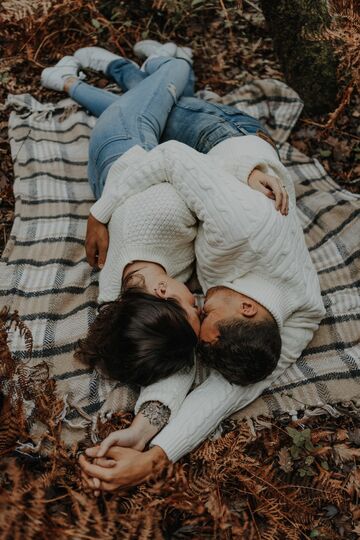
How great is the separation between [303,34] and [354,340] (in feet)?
8.77

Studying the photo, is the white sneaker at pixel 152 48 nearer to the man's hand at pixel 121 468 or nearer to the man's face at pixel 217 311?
the man's face at pixel 217 311

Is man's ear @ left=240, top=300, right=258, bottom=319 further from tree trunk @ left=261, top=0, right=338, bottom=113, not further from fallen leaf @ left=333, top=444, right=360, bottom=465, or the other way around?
tree trunk @ left=261, top=0, right=338, bottom=113

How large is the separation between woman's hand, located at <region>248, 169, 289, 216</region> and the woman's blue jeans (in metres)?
0.63

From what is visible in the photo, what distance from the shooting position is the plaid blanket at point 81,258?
3328 mm

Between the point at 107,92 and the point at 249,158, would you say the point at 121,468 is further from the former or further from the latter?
the point at 107,92

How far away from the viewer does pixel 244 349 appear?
→ 290cm

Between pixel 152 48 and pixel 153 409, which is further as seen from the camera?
pixel 152 48

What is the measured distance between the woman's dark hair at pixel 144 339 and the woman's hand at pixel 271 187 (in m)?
0.93

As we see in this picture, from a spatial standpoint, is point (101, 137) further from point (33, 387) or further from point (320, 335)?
point (320, 335)

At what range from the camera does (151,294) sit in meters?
3.07

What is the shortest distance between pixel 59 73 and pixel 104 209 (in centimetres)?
217

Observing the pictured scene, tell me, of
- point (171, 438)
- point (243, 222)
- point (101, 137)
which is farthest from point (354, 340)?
point (101, 137)

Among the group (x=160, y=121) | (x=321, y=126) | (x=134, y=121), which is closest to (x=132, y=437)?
(x=134, y=121)

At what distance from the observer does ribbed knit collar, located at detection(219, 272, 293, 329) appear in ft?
9.98
